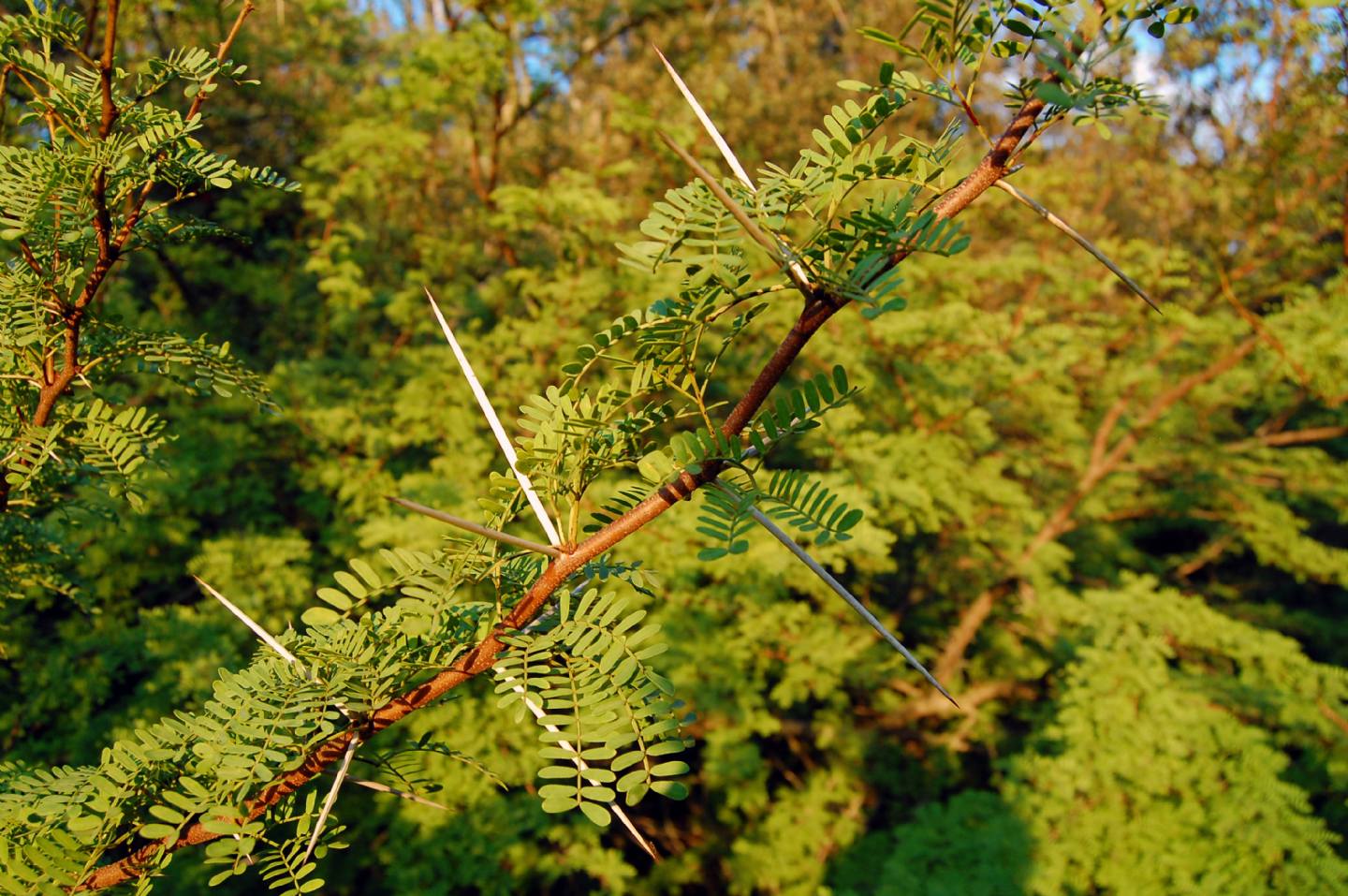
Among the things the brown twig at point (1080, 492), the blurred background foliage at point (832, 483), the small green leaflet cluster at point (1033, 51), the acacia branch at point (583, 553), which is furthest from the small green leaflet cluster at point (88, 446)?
the brown twig at point (1080, 492)

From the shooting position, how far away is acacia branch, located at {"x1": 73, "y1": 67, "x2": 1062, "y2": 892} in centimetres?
77

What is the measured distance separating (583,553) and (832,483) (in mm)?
3629

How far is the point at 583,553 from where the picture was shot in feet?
2.90

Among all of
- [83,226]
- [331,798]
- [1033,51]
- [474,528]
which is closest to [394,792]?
[331,798]

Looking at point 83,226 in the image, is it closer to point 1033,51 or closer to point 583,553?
point 583,553

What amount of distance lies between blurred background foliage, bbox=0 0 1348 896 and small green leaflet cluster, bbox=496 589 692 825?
10.8 ft

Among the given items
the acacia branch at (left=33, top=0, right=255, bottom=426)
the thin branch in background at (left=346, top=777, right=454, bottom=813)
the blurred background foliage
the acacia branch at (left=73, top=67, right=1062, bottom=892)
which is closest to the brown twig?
the blurred background foliage

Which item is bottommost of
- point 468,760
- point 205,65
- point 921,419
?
point 468,760

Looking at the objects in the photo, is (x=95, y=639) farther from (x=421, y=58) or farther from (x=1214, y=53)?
(x=1214, y=53)

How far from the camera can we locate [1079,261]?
7047 millimetres

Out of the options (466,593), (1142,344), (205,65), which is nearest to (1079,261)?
(1142,344)

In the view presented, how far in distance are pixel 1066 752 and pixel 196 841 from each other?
18.1 feet

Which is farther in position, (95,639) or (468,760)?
(95,639)

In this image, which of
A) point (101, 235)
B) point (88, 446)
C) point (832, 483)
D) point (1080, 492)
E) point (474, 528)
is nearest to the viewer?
point (474, 528)
